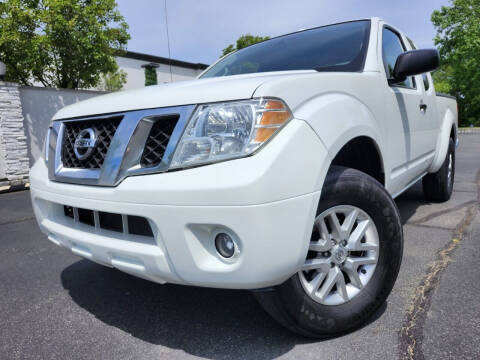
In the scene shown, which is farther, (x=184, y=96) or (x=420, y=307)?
(x=420, y=307)

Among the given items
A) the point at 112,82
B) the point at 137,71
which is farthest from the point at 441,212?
the point at 137,71

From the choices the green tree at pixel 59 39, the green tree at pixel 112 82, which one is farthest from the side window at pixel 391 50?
the green tree at pixel 112 82

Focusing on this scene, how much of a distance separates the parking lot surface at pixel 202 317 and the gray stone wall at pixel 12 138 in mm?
5816

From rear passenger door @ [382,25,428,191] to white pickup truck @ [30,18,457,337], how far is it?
0.31 metres

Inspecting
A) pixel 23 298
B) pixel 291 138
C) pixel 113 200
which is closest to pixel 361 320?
pixel 291 138

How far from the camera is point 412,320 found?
1.73 metres

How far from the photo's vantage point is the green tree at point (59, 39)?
8852mm

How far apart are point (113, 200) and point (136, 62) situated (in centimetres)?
2707

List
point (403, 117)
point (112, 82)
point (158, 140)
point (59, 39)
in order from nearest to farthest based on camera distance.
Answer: point (158, 140) < point (403, 117) < point (59, 39) < point (112, 82)

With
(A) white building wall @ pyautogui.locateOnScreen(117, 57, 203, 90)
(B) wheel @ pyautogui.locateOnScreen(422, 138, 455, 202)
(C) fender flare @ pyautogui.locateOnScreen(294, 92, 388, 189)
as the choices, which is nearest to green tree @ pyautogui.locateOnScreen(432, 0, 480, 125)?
(A) white building wall @ pyautogui.locateOnScreen(117, 57, 203, 90)

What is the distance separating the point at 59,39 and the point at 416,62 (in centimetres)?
949

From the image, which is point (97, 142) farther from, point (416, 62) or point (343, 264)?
point (416, 62)

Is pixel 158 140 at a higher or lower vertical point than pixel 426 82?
lower

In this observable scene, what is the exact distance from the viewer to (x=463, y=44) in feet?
93.3
